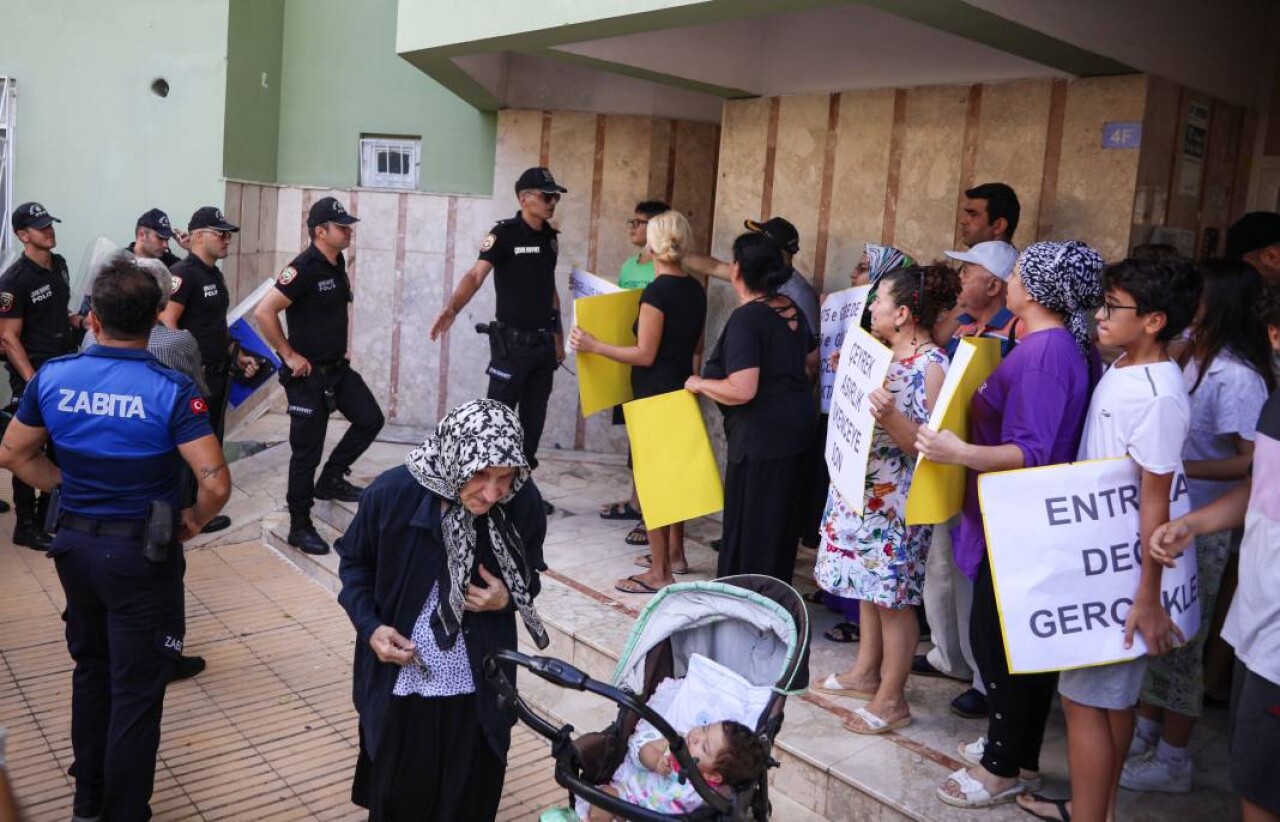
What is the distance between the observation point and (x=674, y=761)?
2744 millimetres

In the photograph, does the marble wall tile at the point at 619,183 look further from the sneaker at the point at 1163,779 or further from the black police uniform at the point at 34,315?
the sneaker at the point at 1163,779

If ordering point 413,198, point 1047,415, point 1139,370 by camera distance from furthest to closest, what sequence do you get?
point 413,198 < point 1047,415 < point 1139,370

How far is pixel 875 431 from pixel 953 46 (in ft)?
9.35

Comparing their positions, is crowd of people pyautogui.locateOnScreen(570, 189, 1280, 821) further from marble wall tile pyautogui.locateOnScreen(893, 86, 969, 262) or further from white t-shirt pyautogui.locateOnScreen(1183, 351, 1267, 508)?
marble wall tile pyautogui.locateOnScreen(893, 86, 969, 262)

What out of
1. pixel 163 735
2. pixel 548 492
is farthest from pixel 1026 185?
pixel 163 735

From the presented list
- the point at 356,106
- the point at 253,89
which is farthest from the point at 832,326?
the point at 253,89

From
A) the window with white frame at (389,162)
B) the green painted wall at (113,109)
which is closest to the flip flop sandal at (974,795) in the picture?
the window with white frame at (389,162)

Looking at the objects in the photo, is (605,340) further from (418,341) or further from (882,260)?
(418,341)

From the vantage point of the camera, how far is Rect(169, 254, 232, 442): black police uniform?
20.8 feet

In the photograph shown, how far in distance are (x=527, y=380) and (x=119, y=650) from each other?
3516 millimetres

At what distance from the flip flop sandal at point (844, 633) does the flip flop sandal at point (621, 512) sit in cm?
208

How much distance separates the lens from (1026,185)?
17.9 ft

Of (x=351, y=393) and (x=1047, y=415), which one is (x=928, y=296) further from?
(x=351, y=393)

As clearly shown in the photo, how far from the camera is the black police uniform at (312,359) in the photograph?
246 inches
